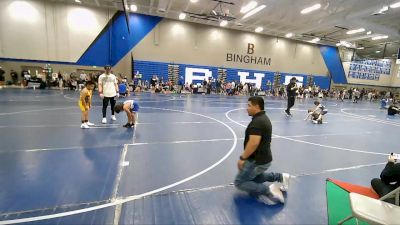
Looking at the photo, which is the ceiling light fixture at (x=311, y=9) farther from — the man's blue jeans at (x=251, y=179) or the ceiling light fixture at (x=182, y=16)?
the man's blue jeans at (x=251, y=179)

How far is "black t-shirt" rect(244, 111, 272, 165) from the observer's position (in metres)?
2.82

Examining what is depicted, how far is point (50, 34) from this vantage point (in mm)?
17828

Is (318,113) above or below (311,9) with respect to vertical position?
below

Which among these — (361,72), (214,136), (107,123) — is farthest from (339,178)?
(361,72)

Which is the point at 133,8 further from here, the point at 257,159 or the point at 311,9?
the point at 257,159

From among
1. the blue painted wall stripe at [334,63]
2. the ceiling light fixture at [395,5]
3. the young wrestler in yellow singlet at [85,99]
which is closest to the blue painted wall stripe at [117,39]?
the young wrestler in yellow singlet at [85,99]

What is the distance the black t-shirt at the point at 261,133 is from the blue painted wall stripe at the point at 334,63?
30.0 metres

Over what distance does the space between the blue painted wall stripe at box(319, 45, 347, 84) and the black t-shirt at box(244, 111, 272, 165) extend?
30.0 m

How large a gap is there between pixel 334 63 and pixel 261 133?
104ft

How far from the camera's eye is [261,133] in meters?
2.81

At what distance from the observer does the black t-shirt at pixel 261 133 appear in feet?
9.26

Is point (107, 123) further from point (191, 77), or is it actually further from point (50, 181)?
point (191, 77)

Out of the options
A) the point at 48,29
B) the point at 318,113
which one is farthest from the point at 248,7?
the point at 48,29

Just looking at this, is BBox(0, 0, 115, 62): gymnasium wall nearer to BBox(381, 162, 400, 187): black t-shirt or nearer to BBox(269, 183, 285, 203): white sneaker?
BBox(269, 183, 285, 203): white sneaker
